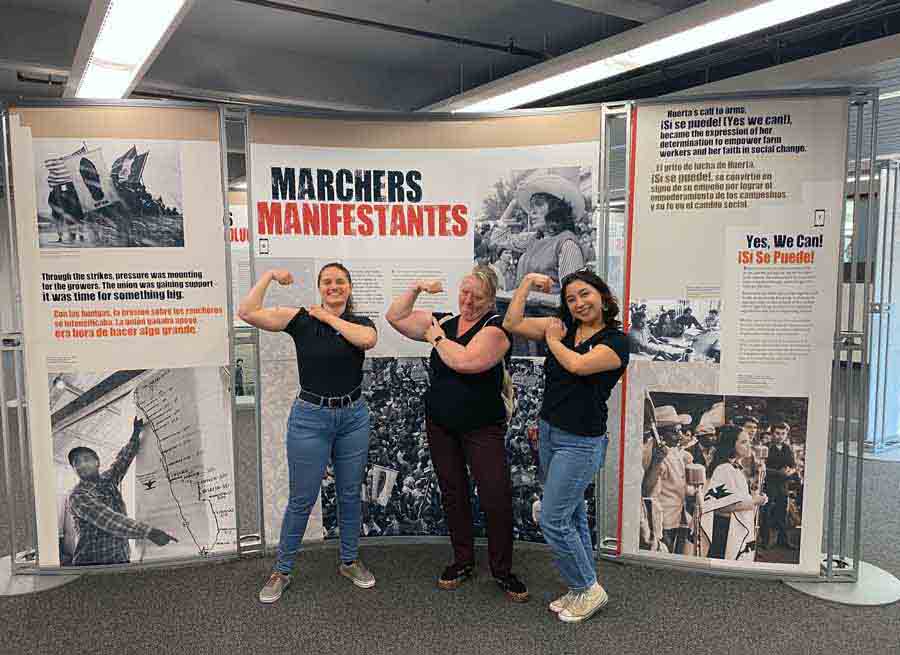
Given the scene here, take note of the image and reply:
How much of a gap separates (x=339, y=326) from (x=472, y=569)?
4.69ft

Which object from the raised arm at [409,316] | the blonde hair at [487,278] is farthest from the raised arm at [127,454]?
the blonde hair at [487,278]

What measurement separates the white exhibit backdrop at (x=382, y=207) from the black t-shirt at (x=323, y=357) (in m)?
0.45

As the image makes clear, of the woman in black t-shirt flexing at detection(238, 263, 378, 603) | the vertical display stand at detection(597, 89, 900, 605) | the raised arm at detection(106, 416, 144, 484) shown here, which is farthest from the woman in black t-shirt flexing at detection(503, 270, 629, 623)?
the raised arm at detection(106, 416, 144, 484)

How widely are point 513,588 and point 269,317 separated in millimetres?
1718

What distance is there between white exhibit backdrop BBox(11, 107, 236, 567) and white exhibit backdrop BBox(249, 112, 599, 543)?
260mm

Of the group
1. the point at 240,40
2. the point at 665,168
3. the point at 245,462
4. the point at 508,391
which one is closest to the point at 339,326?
the point at 508,391

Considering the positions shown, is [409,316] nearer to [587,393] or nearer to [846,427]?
[587,393]

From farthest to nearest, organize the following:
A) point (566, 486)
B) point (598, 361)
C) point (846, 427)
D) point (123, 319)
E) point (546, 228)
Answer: point (546, 228) → point (123, 319) → point (846, 427) → point (566, 486) → point (598, 361)

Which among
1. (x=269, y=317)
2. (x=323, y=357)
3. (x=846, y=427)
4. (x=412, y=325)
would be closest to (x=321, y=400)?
(x=323, y=357)

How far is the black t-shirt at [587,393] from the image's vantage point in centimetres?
269

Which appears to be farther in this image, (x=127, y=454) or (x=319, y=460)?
(x=127, y=454)

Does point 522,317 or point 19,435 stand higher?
point 522,317

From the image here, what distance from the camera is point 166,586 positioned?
320 cm

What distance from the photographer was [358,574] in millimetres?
3221
